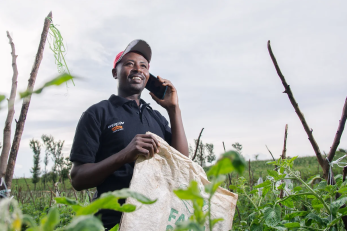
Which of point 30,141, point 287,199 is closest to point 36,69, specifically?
point 287,199

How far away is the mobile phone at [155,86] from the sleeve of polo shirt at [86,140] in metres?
0.70

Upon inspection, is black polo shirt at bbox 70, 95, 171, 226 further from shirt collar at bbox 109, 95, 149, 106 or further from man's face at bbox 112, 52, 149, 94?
man's face at bbox 112, 52, 149, 94

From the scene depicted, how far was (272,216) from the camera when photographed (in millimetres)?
1012

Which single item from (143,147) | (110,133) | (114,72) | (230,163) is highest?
(114,72)

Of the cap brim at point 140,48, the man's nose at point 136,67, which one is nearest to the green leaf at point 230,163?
the man's nose at point 136,67

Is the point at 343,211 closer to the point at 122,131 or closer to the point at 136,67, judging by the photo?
the point at 122,131

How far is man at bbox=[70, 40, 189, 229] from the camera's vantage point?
5.21 ft

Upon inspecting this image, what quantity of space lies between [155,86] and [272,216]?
168 centimetres

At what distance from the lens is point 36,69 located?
60.2 inches

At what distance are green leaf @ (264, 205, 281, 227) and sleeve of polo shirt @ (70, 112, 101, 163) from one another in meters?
1.15

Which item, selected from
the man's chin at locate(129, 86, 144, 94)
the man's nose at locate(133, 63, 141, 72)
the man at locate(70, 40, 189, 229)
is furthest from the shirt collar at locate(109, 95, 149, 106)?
the man's nose at locate(133, 63, 141, 72)

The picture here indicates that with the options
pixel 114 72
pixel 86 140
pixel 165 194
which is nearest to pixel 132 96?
pixel 114 72

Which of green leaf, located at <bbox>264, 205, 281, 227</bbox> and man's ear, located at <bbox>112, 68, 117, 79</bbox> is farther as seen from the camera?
man's ear, located at <bbox>112, 68, 117, 79</bbox>

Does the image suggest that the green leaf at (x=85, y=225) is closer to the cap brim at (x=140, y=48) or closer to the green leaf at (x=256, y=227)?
the green leaf at (x=256, y=227)
